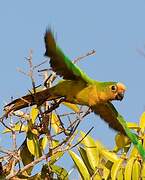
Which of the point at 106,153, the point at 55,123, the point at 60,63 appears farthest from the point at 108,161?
the point at 60,63

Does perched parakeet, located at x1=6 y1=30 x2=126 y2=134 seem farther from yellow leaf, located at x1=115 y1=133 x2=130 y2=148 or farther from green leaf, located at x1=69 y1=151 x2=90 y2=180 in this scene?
green leaf, located at x1=69 y1=151 x2=90 y2=180

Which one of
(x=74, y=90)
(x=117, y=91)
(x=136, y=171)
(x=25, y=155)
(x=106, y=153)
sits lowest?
(x=136, y=171)

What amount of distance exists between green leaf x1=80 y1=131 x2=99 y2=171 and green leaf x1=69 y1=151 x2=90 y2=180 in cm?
7

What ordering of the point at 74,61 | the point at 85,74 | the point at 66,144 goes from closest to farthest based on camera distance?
1. the point at 66,144
2. the point at 74,61
3. the point at 85,74

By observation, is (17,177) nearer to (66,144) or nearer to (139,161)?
(66,144)

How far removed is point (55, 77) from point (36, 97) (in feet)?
0.62

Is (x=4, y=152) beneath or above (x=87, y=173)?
above

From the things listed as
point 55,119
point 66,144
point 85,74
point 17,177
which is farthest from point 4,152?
point 85,74

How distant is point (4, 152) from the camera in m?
3.25

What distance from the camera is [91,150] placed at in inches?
144

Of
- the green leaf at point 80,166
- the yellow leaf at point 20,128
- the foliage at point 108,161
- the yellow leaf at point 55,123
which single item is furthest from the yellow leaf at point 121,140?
the yellow leaf at point 20,128

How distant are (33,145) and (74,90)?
66 centimetres

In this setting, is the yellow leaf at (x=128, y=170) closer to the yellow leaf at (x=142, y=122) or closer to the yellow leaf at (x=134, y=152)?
the yellow leaf at (x=134, y=152)

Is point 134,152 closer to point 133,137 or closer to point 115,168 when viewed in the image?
point 133,137
